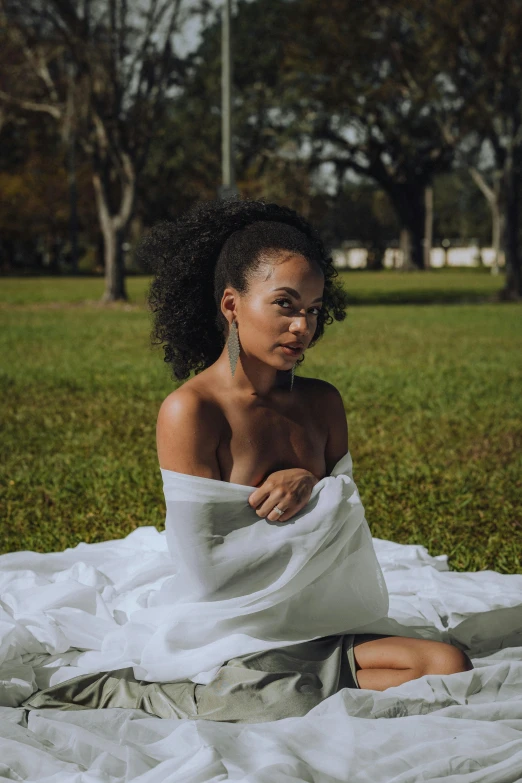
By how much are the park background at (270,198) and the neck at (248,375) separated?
205cm

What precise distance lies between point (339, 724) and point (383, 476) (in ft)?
11.9

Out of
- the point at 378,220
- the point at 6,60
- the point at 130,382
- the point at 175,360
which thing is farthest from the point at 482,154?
the point at 378,220

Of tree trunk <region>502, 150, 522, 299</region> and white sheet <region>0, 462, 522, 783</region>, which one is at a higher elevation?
tree trunk <region>502, 150, 522, 299</region>

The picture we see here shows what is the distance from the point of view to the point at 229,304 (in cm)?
287

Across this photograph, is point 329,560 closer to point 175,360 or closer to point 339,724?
point 339,724

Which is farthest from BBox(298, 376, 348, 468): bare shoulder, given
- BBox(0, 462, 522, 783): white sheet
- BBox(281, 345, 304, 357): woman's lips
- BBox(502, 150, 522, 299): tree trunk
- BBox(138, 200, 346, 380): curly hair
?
BBox(502, 150, 522, 299): tree trunk

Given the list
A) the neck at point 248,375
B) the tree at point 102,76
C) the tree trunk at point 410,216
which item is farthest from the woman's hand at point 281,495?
the tree trunk at point 410,216

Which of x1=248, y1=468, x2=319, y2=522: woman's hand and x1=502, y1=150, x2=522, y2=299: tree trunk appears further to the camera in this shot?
x1=502, y1=150, x2=522, y2=299: tree trunk

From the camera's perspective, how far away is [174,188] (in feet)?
177

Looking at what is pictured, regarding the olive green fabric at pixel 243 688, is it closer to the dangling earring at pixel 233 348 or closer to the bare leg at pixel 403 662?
the bare leg at pixel 403 662

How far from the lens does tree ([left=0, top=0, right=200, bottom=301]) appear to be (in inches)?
769

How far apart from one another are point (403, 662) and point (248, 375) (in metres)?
0.96

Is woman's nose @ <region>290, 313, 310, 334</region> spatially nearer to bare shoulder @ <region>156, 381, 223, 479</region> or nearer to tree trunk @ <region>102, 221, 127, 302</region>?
bare shoulder @ <region>156, 381, 223, 479</region>

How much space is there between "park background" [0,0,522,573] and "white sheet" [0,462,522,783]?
54.9 inches
